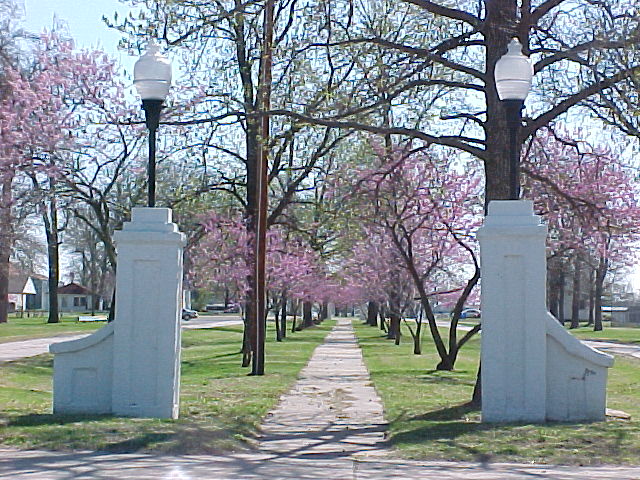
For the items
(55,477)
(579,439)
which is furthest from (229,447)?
(579,439)

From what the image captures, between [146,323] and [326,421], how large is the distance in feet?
10.4

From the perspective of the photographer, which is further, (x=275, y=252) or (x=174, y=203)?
(x=275, y=252)

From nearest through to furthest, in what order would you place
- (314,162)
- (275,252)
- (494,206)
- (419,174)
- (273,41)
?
(494,206)
(273,41)
(419,174)
(314,162)
(275,252)

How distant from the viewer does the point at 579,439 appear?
10.2 m

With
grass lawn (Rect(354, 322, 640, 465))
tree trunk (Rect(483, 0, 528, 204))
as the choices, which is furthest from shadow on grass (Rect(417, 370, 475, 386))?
tree trunk (Rect(483, 0, 528, 204))

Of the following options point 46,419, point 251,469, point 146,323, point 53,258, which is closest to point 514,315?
point 251,469

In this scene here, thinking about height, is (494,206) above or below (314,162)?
below

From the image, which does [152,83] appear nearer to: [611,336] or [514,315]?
[514,315]

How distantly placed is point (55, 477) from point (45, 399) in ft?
27.7

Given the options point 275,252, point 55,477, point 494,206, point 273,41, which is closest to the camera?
point 55,477

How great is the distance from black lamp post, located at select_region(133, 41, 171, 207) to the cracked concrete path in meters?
3.44

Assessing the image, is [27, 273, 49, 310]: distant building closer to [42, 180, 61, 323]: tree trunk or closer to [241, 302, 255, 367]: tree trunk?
[42, 180, 61, 323]: tree trunk

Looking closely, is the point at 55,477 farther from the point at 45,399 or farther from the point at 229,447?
the point at 45,399

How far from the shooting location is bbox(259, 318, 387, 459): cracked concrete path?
34.5 ft
